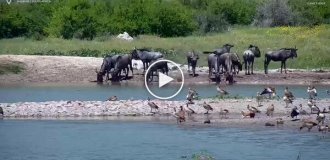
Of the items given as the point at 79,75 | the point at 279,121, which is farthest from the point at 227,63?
the point at 279,121

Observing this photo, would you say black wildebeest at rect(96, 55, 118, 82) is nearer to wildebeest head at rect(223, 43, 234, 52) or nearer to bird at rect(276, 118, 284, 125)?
wildebeest head at rect(223, 43, 234, 52)

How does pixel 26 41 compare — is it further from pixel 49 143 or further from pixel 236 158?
Result: pixel 236 158

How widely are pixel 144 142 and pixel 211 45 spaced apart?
21.2 m

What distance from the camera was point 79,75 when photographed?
135ft

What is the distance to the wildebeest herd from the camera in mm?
39844

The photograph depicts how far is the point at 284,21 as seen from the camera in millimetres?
56344

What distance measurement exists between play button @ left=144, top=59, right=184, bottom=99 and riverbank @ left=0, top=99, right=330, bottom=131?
4.18 m

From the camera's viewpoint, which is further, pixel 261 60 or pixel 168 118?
pixel 261 60

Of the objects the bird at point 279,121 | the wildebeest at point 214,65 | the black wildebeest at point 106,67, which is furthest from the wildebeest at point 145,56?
the bird at point 279,121

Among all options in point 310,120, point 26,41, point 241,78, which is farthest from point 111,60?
point 310,120

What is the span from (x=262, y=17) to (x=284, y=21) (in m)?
1.38

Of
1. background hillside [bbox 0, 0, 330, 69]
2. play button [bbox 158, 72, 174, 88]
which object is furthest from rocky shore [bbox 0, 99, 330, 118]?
background hillside [bbox 0, 0, 330, 69]

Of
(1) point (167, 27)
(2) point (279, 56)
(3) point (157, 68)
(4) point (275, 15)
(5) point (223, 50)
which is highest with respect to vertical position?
(4) point (275, 15)

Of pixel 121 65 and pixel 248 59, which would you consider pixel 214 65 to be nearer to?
pixel 248 59
